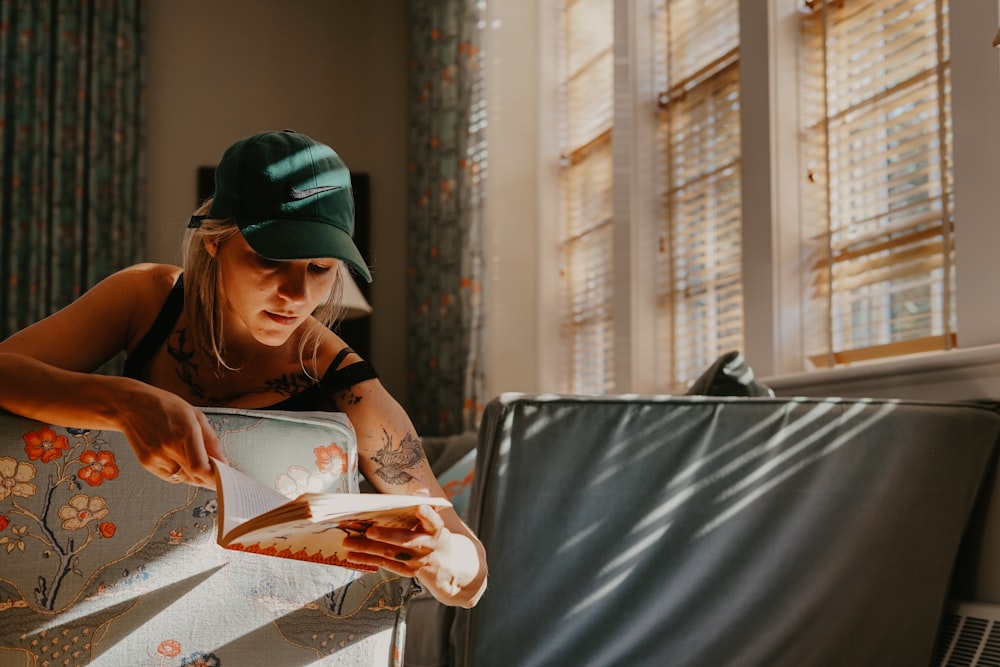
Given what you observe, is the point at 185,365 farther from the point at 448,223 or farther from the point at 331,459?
the point at 448,223

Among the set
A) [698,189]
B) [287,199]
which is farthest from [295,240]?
[698,189]

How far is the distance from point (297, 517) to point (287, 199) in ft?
1.30

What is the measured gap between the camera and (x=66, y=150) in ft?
16.1

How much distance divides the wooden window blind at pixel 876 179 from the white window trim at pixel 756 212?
6 cm

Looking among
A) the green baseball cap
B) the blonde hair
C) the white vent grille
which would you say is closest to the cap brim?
the green baseball cap

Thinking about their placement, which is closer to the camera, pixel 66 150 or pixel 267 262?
pixel 267 262

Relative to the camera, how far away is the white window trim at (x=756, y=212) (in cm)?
196

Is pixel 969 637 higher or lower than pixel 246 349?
lower

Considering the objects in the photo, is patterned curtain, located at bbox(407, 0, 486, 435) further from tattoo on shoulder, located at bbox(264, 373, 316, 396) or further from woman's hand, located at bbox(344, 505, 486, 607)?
woman's hand, located at bbox(344, 505, 486, 607)

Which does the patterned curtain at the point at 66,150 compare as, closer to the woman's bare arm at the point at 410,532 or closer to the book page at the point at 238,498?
the woman's bare arm at the point at 410,532

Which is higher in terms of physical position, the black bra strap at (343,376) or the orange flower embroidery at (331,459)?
the black bra strap at (343,376)

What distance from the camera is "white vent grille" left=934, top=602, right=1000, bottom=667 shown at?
1.72 meters

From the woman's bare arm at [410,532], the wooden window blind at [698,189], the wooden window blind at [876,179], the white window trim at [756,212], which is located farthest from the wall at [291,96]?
the woman's bare arm at [410,532]

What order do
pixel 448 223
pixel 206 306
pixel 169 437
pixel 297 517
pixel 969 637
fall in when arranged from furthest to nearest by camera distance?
pixel 448 223, pixel 969 637, pixel 206 306, pixel 169 437, pixel 297 517
